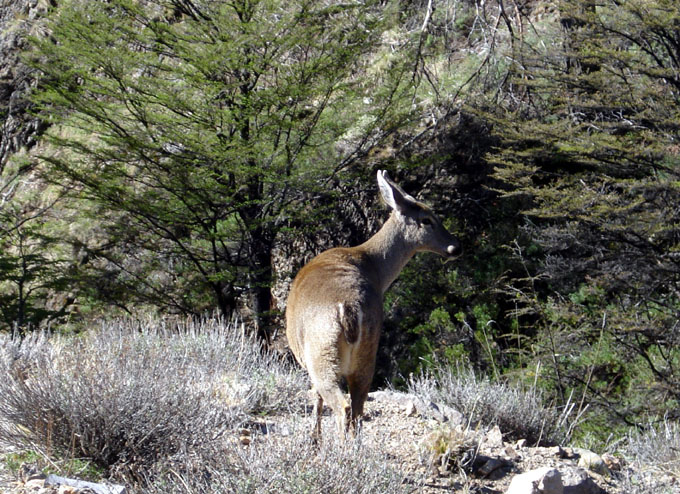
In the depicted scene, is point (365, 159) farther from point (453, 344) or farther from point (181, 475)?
A: point (181, 475)

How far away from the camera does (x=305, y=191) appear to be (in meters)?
11.8

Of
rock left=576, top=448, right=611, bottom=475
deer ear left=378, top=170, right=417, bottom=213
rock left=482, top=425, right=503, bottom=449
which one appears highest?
deer ear left=378, top=170, right=417, bottom=213

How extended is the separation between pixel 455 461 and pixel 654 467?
6.13 feet

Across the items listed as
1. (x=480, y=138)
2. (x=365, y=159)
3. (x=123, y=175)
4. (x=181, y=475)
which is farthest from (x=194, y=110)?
(x=181, y=475)

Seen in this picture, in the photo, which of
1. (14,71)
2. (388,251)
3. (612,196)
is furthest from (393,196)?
(14,71)

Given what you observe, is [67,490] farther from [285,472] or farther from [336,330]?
[336,330]

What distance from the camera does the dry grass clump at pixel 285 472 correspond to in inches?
144

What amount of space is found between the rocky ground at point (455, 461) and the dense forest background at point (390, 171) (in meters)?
3.44

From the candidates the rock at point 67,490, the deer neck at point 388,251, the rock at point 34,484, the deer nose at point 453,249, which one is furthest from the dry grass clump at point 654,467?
the rock at point 34,484

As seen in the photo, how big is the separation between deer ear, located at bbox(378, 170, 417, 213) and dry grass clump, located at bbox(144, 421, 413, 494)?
135 inches

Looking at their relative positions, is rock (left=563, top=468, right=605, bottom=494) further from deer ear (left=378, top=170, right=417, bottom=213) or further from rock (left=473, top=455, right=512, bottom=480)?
deer ear (left=378, top=170, right=417, bottom=213)

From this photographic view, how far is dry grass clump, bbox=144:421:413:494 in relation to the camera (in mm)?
3660

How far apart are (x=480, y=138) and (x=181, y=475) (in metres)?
10.6

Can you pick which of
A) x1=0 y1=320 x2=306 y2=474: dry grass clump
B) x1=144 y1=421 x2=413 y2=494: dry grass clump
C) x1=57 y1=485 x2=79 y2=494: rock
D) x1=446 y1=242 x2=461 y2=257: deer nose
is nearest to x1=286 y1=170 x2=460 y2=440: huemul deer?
x1=144 y1=421 x2=413 y2=494: dry grass clump
